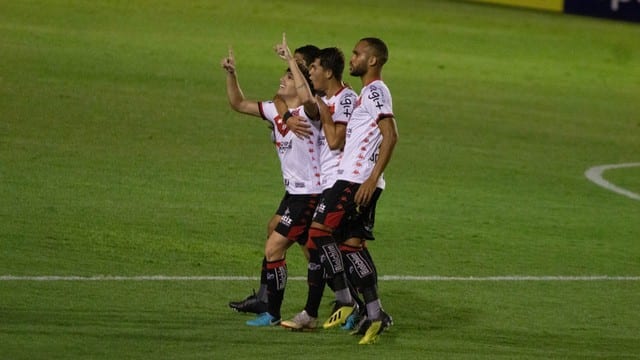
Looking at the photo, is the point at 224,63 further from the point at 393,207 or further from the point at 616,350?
the point at 393,207

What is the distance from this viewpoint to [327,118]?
1020 cm

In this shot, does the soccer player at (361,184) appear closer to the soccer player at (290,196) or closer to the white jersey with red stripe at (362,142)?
the white jersey with red stripe at (362,142)

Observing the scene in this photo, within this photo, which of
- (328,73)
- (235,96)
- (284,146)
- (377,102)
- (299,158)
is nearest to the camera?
(377,102)

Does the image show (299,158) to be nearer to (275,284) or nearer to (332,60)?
(332,60)

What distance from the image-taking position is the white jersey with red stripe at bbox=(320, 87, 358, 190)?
10.3m

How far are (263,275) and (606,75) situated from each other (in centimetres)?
1843

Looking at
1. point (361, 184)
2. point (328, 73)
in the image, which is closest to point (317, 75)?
point (328, 73)

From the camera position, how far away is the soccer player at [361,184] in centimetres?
1006

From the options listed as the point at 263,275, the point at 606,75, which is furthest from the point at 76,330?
the point at 606,75

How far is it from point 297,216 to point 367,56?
1193 mm

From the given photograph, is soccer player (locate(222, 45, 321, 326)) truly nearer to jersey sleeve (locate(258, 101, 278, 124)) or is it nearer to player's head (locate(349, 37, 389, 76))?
jersey sleeve (locate(258, 101, 278, 124))

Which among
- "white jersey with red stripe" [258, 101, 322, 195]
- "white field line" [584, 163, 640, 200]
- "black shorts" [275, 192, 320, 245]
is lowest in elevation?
"white field line" [584, 163, 640, 200]

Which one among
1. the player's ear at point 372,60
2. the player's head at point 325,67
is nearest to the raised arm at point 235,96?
the player's head at point 325,67

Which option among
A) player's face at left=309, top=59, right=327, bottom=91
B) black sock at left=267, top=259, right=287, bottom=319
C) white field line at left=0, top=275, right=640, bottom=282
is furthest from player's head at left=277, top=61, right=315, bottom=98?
white field line at left=0, top=275, right=640, bottom=282
